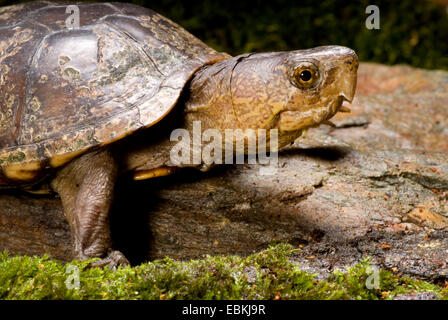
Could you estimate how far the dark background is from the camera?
22.6 feet

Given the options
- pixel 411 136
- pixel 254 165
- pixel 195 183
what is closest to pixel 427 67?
pixel 411 136

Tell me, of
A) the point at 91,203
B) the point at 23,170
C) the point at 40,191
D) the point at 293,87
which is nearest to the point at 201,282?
the point at 91,203

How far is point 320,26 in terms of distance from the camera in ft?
23.5

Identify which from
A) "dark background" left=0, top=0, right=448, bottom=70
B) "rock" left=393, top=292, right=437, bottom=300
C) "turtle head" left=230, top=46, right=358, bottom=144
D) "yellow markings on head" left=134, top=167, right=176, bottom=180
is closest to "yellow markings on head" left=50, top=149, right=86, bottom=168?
"yellow markings on head" left=134, top=167, right=176, bottom=180

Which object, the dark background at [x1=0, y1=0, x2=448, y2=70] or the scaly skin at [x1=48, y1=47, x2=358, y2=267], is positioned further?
the dark background at [x1=0, y1=0, x2=448, y2=70]

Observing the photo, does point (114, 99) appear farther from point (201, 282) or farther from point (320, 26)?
point (320, 26)

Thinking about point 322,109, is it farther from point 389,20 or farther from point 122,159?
point 389,20

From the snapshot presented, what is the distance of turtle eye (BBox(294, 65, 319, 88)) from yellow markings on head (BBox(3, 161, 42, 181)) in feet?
5.16

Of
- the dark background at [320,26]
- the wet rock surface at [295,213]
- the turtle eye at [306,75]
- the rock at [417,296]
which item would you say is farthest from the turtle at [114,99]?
the dark background at [320,26]

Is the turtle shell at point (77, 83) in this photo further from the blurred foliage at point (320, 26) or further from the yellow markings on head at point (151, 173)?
the blurred foliage at point (320, 26)

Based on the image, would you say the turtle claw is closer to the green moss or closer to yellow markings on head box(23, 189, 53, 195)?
the green moss

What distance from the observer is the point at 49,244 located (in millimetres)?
2963

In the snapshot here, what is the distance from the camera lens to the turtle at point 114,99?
8.07 feet

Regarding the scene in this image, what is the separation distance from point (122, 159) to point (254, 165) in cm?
94
